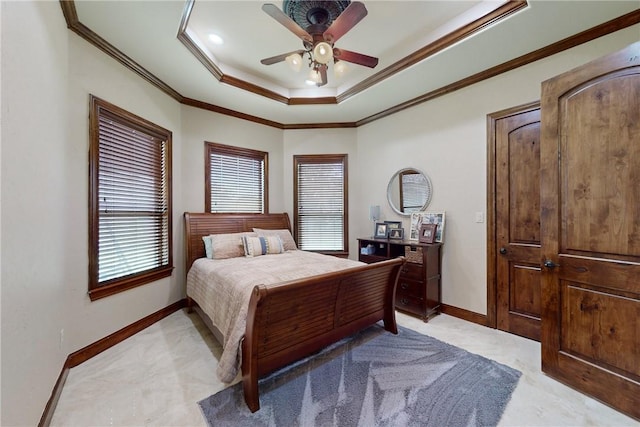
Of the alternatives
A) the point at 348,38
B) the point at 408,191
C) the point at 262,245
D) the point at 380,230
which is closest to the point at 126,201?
the point at 262,245

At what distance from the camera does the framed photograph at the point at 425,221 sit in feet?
10.7

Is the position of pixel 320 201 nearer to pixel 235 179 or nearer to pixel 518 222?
pixel 235 179

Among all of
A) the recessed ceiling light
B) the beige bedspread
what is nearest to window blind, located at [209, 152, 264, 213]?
the beige bedspread

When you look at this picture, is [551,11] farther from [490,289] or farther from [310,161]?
[310,161]

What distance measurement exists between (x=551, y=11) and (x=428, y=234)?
227cm

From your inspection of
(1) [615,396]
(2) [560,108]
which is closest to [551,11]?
(2) [560,108]

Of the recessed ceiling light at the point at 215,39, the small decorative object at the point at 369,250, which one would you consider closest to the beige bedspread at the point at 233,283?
the small decorative object at the point at 369,250

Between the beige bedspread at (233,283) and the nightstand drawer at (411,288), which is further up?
the beige bedspread at (233,283)

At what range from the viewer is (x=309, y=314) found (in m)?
2.04

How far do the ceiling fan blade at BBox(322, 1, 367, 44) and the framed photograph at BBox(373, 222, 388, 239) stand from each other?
249 centimetres

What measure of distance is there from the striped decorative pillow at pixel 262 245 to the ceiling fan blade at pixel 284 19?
2.36 m

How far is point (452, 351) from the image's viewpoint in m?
2.35

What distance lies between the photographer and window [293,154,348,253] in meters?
4.52

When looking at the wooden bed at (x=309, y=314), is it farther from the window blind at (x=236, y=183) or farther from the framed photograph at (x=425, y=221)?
the window blind at (x=236, y=183)
